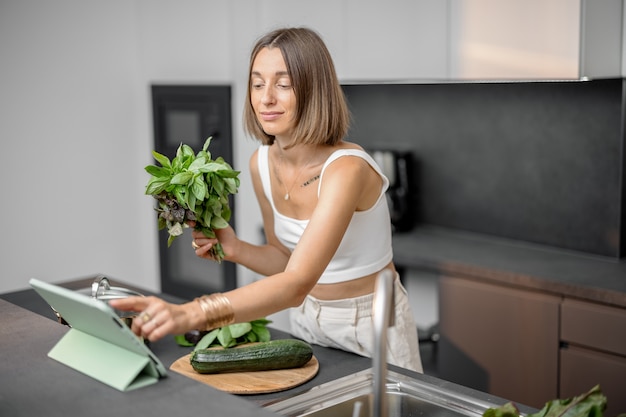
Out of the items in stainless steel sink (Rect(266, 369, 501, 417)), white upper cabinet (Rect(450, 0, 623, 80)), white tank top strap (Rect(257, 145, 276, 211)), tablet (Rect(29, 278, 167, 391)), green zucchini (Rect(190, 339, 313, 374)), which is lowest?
stainless steel sink (Rect(266, 369, 501, 417))

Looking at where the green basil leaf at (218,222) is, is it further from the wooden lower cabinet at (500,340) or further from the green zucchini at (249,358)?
the wooden lower cabinet at (500,340)

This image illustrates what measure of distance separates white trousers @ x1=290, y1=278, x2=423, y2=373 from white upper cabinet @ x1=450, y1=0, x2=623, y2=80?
112 cm

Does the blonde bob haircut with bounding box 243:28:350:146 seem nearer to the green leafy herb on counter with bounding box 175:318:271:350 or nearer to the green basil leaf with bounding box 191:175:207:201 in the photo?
the green basil leaf with bounding box 191:175:207:201

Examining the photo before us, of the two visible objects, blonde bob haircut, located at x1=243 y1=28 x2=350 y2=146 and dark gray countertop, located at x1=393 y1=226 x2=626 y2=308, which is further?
dark gray countertop, located at x1=393 y1=226 x2=626 y2=308

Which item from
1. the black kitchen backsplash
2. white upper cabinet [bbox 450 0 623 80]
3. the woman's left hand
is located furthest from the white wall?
the woman's left hand

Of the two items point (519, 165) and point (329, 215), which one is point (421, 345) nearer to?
point (519, 165)

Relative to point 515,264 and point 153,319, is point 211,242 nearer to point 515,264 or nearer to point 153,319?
point 153,319

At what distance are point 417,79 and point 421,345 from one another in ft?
3.73

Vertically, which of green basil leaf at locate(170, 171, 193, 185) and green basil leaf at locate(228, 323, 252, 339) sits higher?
green basil leaf at locate(170, 171, 193, 185)

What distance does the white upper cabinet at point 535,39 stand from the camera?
2766 millimetres

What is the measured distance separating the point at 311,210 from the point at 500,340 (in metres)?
1.30

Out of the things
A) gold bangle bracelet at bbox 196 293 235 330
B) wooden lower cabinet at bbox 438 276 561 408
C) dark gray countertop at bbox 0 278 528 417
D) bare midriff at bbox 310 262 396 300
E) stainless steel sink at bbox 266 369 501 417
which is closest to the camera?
dark gray countertop at bbox 0 278 528 417

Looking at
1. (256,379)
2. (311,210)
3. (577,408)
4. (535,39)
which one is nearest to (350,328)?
(311,210)

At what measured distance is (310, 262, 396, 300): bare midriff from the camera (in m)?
2.22
